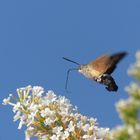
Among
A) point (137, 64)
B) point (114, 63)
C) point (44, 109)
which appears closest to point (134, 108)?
point (137, 64)

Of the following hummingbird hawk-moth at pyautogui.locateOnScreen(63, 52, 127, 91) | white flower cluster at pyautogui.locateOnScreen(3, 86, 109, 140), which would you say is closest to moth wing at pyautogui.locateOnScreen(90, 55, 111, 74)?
hummingbird hawk-moth at pyautogui.locateOnScreen(63, 52, 127, 91)

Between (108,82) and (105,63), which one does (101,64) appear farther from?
(108,82)

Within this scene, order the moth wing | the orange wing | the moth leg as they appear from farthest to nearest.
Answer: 1. the moth leg
2. the moth wing
3. the orange wing

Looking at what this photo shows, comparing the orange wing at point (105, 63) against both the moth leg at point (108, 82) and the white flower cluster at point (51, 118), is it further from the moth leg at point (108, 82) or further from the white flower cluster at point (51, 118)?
the white flower cluster at point (51, 118)

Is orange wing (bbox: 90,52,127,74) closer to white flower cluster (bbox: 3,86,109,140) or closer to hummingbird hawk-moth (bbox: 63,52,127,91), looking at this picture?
hummingbird hawk-moth (bbox: 63,52,127,91)

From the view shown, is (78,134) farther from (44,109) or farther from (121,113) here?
(121,113)

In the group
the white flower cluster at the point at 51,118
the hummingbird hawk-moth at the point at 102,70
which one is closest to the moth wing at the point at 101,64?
the hummingbird hawk-moth at the point at 102,70
